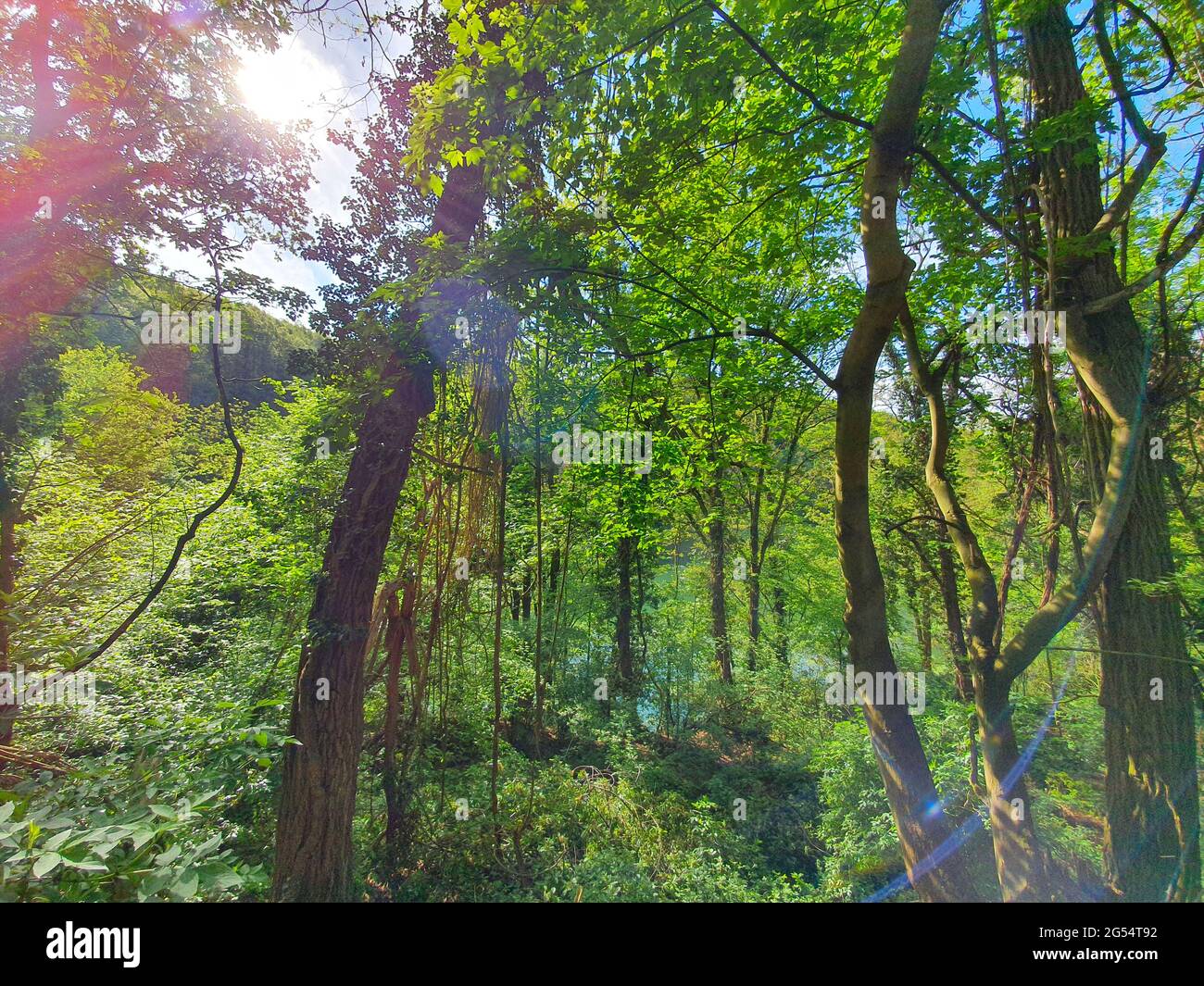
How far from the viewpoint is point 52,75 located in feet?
12.9

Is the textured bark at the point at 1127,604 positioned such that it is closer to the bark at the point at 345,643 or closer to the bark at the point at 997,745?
the bark at the point at 997,745

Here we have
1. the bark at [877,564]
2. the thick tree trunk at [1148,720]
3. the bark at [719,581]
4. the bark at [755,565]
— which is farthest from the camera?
the bark at [755,565]

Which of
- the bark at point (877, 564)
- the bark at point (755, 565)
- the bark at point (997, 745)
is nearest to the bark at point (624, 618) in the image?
the bark at point (755, 565)

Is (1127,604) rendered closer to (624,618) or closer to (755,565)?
(624,618)

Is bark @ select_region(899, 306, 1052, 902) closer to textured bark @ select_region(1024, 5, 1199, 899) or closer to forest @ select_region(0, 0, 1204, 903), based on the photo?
forest @ select_region(0, 0, 1204, 903)

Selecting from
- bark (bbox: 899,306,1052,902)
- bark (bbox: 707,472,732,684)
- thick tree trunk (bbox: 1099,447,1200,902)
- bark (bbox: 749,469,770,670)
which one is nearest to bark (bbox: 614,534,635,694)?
bark (bbox: 707,472,732,684)

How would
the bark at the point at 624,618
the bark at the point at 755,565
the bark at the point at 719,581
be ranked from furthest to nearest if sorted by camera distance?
the bark at the point at 755,565 → the bark at the point at 719,581 → the bark at the point at 624,618

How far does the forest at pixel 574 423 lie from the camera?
2.18 meters

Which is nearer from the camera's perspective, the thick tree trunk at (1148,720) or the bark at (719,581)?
the thick tree trunk at (1148,720)

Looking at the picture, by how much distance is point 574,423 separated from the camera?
5.12 metres

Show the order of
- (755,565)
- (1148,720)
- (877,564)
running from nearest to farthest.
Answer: (877,564) → (1148,720) → (755,565)

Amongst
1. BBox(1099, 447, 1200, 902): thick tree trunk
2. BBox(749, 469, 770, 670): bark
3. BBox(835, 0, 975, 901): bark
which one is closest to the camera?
BBox(835, 0, 975, 901): bark

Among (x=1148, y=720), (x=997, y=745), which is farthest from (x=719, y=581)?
(x=1148, y=720)

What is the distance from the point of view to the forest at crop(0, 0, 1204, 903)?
85.9 inches
